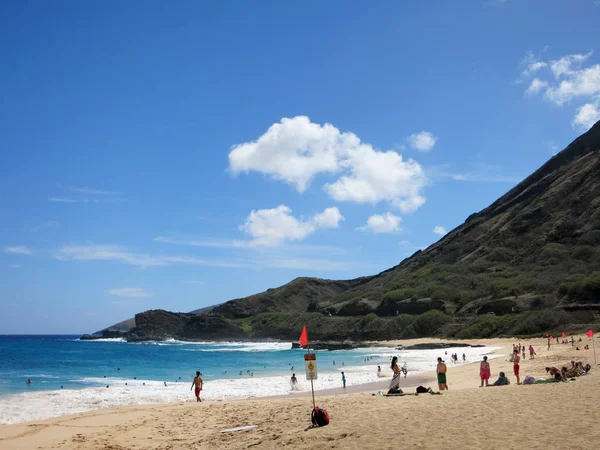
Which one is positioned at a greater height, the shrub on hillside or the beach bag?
the beach bag

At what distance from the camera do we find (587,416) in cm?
1193

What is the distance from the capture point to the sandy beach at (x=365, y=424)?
36.0 feet

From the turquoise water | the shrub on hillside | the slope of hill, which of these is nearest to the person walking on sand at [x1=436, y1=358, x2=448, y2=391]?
the turquoise water

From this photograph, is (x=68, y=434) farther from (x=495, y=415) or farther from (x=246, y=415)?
(x=495, y=415)

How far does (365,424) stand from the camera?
44.3 ft

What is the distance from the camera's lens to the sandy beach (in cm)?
1097

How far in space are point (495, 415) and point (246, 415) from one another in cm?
997

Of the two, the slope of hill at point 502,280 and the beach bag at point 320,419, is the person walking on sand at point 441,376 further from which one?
the slope of hill at point 502,280

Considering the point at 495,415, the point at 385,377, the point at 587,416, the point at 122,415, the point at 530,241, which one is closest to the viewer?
the point at 587,416

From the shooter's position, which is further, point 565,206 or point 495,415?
point 565,206

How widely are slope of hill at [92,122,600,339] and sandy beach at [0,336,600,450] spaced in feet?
188

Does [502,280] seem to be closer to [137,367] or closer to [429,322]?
[429,322]

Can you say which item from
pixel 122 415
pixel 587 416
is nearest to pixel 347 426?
pixel 587 416

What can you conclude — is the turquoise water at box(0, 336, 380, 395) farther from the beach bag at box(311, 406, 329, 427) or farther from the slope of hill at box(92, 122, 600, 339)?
the slope of hill at box(92, 122, 600, 339)
